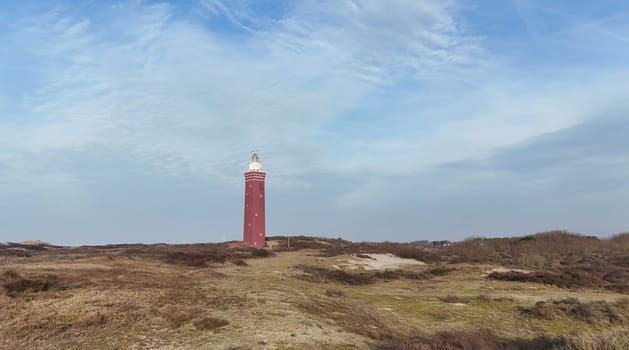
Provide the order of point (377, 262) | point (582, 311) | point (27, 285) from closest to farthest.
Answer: point (27, 285) < point (582, 311) < point (377, 262)

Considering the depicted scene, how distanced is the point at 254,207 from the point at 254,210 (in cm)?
41

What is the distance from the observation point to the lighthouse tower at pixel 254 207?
5866 centimetres

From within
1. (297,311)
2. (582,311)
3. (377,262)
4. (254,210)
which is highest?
(254,210)

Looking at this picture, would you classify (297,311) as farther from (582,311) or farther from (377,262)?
(377,262)

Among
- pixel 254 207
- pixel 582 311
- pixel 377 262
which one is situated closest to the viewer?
pixel 582 311

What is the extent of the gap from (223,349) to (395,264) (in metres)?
35.5

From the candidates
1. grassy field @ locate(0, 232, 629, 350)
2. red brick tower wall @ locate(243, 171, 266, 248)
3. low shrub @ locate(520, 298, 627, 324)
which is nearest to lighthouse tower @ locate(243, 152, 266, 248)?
red brick tower wall @ locate(243, 171, 266, 248)

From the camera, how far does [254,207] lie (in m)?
58.7

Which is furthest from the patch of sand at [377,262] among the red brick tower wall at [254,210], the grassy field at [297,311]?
the red brick tower wall at [254,210]

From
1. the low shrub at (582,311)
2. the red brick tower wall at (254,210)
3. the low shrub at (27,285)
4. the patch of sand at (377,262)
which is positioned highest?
the red brick tower wall at (254,210)

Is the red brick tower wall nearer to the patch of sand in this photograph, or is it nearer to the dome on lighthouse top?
the dome on lighthouse top

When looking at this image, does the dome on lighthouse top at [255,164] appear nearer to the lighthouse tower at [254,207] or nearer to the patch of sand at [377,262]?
the lighthouse tower at [254,207]

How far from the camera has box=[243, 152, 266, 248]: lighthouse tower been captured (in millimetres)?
58656

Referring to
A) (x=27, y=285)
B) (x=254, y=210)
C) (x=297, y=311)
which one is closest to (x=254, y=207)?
(x=254, y=210)
